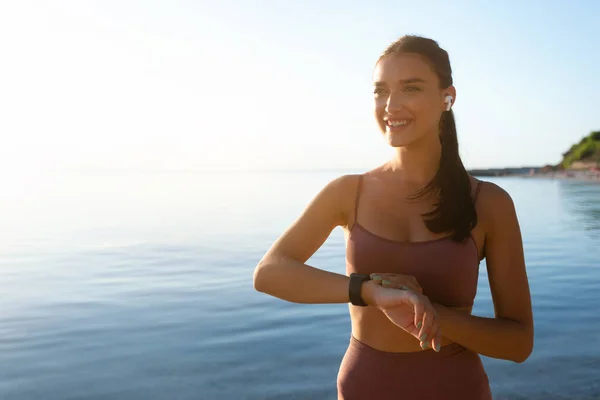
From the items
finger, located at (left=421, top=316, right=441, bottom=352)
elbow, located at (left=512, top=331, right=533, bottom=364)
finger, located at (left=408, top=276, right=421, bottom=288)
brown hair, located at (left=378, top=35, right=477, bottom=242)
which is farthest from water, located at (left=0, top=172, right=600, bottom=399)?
finger, located at (left=421, top=316, right=441, bottom=352)

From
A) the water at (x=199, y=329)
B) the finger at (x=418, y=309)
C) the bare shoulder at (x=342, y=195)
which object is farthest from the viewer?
the water at (x=199, y=329)

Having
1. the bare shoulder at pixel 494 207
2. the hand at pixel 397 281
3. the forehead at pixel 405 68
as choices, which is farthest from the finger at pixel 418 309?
the forehead at pixel 405 68

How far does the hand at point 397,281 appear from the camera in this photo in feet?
8.76

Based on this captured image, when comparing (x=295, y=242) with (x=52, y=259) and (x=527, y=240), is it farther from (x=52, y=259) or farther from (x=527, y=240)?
(x=527, y=240)

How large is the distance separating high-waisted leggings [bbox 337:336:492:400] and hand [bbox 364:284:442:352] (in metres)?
0.32

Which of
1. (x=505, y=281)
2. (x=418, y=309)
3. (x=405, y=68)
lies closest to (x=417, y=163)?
(x=405, y=68)

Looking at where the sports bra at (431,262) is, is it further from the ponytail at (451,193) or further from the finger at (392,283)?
the finger at (392,283)

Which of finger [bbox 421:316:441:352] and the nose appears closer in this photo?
finger [bbox 421:316:441:352]

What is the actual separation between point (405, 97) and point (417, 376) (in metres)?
1.24

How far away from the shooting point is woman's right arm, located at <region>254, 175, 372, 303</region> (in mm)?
2883

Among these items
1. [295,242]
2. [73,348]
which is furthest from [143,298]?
[295,242]

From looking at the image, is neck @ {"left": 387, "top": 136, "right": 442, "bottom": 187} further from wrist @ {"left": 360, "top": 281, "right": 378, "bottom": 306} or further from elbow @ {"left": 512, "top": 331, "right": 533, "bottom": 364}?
elbow @ {"left": 512, "top": 331, "right": 533, "bottom": 364}

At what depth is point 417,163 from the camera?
3.25 metres

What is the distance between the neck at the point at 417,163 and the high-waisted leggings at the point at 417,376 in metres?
0.81
